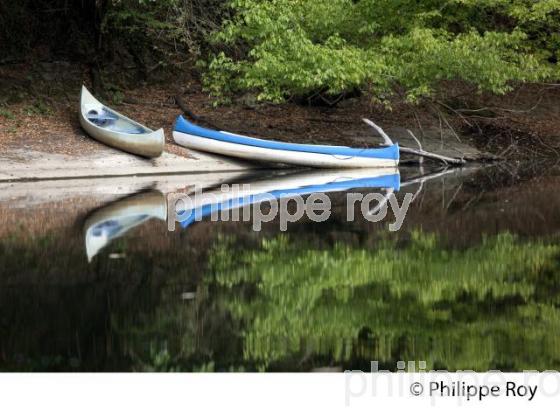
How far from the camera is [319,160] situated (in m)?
21.4

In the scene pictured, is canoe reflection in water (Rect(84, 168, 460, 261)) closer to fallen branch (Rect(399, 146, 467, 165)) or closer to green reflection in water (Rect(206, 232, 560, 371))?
fallen branch (Rect(399, 146, 467, 165))

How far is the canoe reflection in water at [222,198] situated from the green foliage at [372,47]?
7.43 feet

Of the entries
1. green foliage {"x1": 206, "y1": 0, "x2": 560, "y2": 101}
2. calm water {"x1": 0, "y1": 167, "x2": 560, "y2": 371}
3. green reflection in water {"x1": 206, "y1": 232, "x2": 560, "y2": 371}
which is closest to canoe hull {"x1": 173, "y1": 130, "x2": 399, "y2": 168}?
green foliage {"x1": 206, "y1": 0, "x2": 560, "y2": 101}

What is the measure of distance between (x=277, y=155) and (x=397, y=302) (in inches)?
537

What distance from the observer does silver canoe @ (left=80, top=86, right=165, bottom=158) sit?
1966 cm

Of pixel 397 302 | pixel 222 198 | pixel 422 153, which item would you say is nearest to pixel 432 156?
pixel 422 153

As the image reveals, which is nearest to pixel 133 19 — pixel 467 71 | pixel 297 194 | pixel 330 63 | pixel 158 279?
pixel 330 63

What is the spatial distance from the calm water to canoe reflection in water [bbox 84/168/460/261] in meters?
0.08

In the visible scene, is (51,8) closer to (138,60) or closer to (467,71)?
(138,60)

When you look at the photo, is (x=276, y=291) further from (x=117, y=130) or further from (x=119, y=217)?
(x=117, y=130)

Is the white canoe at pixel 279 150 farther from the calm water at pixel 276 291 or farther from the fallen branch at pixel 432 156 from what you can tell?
the calm water at pixel 276 291

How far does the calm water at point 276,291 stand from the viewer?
19.4 ft

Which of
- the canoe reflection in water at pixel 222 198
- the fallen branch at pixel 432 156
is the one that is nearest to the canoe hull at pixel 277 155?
the canoe reflection in water at pixel 222 198

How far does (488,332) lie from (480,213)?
282 inches
